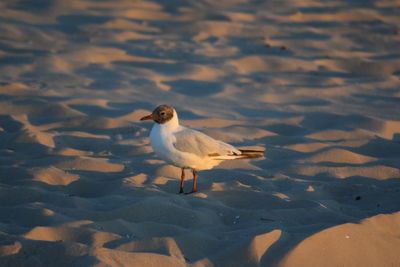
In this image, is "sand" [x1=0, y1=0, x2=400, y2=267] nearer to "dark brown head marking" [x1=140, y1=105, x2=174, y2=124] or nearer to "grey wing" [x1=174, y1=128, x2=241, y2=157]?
"grey wing" [x1=174, y1=128, x2=241, y2=157]

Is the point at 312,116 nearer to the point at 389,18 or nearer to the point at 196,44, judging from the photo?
the point at 196,44

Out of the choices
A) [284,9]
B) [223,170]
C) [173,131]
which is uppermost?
[284,9]

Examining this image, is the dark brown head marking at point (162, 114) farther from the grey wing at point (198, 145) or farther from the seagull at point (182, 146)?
the grey wing at point (198, 145)

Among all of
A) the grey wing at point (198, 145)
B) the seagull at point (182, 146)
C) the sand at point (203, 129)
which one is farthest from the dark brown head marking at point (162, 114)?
the sand at point (203, 129)

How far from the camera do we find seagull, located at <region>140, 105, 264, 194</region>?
5.00 metres

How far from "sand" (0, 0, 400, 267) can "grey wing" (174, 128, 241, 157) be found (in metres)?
0.36

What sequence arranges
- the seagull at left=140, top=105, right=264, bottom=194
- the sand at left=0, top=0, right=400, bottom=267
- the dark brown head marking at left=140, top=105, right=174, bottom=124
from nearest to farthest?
the sand at left=0, top=0, right=400, bottom=267, the seagull at left=140, top=105, right=264, bottom=194, the dark brown head marking at left=140, top=105, right=174, bottom=124

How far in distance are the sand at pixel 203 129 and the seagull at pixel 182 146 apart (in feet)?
1.00

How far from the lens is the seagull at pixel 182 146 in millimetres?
5004

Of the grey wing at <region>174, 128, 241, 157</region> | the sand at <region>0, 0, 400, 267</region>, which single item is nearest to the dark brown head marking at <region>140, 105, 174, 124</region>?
the grey wing at <region>174, 128, 241, 157</region>

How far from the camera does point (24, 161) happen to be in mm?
5512

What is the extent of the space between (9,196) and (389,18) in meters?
10.4

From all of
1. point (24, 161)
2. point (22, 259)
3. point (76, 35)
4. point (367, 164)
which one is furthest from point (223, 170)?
point (76, 35)

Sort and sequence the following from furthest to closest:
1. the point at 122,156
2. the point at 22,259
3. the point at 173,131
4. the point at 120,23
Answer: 1. the point at 120,23
2. the point at 122,156
3. the point at 173,131
4. the point at 22,259
